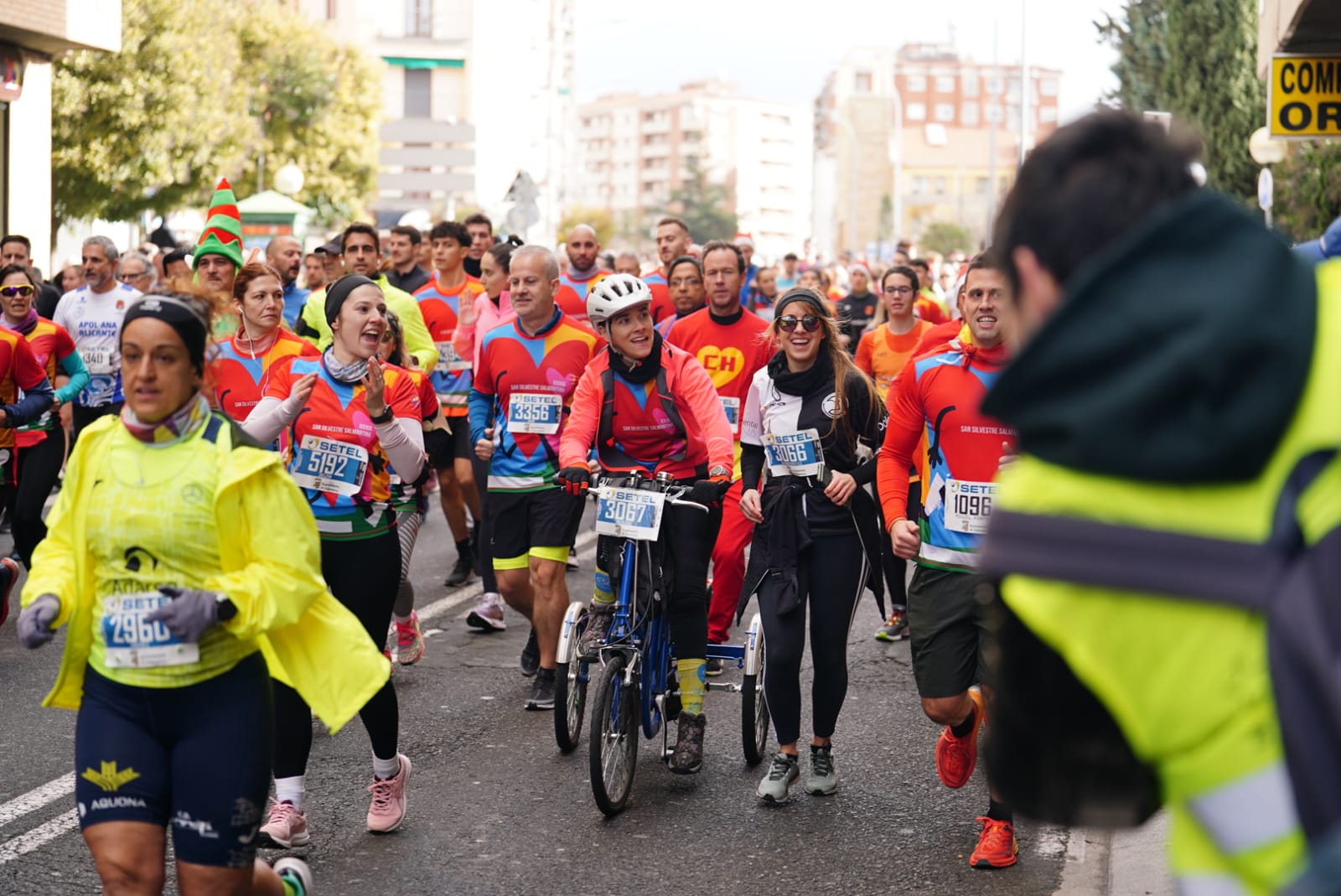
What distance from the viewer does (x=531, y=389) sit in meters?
8.45

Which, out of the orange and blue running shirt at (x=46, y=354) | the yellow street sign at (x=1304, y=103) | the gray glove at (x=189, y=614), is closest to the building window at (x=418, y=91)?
the yellow street sign at (x=1304, y=103)

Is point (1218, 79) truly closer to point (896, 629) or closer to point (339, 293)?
point (896, 629)

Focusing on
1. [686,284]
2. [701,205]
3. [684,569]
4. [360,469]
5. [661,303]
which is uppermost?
[701,205]

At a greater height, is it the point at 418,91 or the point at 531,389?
the point at 418,91

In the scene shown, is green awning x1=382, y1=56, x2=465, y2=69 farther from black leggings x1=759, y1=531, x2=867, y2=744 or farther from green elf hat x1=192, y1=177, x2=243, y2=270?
black leggings x1=759, y1=531, x2=867, y2=744

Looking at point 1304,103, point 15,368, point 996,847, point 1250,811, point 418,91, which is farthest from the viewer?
point 418,91

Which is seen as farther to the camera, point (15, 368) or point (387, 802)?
point (15, 368)

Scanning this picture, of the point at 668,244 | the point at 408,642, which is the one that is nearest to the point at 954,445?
the point at 408,642

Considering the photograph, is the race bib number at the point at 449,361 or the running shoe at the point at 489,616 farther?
the race bib number at the point at 449,361

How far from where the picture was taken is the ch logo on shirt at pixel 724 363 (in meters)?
9.66

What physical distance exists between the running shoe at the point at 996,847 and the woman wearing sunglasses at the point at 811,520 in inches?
39.0

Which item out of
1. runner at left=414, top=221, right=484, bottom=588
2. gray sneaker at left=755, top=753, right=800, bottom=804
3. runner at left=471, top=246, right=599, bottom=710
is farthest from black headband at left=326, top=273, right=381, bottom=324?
runner at left=414, top=221, right=484, bottom=588

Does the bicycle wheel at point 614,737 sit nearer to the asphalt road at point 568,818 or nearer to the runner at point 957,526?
the asphalt road at point 568,818

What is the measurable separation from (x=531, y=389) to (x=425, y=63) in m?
89.1
